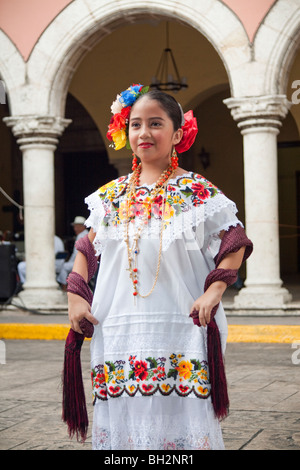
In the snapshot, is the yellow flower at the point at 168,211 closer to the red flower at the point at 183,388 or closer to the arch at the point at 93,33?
the red flower at the point at 183,388

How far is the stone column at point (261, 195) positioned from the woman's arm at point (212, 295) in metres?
7.17

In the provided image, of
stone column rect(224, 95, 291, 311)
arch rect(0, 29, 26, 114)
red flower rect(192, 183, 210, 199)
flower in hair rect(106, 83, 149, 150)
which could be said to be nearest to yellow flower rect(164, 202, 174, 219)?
red flower rect(192, 183, 210, 199)

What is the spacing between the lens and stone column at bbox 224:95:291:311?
397 inches

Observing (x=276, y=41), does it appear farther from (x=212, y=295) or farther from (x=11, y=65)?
(x=212, y=295)

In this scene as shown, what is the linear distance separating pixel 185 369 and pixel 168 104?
0.96 m

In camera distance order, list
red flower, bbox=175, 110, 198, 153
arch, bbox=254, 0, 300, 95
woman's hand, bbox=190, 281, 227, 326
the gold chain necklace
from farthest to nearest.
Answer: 1. arch, bbox=254, 0, 300, 95
2. red flower, bbox=175, 110, 198, 153
3. the gold chain necklace
4. woman's hand, bbox=190, 281, 227, 326

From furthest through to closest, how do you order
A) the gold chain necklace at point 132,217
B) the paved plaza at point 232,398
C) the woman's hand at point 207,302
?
the paved plaza at point 232,398
the gold chain necklace at point 132,217
the woman's hand at point 207,302

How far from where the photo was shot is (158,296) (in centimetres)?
299

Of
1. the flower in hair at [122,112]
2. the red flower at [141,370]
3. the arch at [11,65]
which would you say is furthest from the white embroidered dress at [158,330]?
the arch at [11,65]

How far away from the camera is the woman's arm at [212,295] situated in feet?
9.44

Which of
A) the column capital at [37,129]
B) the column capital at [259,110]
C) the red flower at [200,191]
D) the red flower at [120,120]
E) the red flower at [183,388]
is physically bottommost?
the red flower at [183,388]

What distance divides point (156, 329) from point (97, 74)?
13.1 m

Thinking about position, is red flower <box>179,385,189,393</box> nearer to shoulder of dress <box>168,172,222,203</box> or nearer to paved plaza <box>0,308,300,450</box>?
shoulder of dress <box>168,172,222,203</box>
